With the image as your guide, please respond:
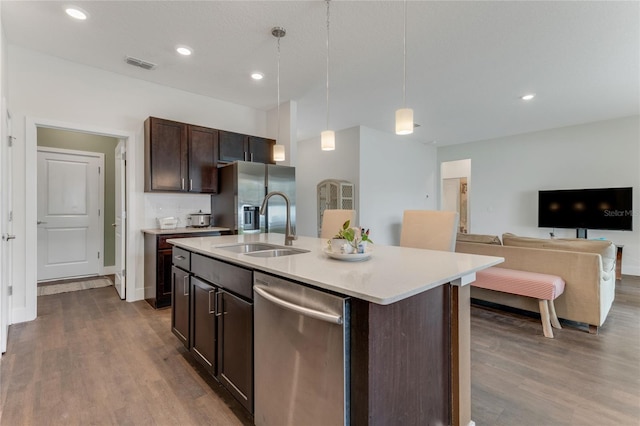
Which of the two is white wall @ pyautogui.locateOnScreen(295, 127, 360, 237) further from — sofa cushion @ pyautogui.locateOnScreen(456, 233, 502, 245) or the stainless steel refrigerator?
sofa cushion @ pyautogui.locateOnScreen(456, 233, 502, 245)

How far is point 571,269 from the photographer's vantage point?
2.86m

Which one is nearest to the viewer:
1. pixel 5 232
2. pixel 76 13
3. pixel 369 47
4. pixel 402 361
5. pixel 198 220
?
pixel 402 361

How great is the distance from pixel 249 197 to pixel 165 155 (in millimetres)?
1141

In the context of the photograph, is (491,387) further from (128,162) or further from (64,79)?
(64,79)

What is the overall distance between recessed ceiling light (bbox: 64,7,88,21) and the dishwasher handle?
9.35 feet

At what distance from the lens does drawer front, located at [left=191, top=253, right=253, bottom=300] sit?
1.57 m

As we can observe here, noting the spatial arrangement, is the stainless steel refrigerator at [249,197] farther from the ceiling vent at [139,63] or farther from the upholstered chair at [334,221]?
the ceiling vent at [139,63]

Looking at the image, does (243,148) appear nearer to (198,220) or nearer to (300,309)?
(198,220)

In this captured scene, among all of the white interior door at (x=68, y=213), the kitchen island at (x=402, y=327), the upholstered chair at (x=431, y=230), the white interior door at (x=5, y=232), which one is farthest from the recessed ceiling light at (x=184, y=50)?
the white interior door at (x=68, y=213)

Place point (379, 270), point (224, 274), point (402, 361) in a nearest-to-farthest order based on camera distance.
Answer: point (402, 361) → point (379, 270) → point (224, 274)

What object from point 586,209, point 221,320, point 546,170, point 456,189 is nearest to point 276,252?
point 221,320

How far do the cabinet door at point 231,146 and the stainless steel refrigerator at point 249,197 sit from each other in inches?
8.0

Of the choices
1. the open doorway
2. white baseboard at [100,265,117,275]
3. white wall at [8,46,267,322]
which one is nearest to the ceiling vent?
white wall at [8,46,267,322]

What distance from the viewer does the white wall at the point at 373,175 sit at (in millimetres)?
6055
